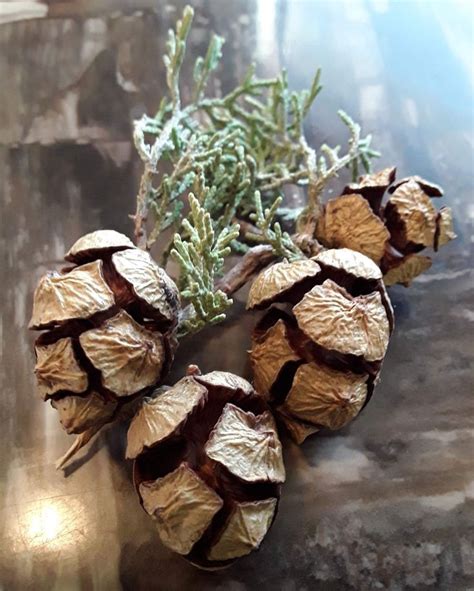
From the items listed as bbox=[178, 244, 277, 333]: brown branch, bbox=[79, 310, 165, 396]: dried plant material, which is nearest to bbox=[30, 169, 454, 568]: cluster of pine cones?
bbox=[79, 310, 165, 396]: dried plant material

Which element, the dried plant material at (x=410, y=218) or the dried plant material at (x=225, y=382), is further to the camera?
the dried plant material at (x=410, y=218)

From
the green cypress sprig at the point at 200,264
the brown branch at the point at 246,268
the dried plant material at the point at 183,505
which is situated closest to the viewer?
the dried plant material at the point at 183,505

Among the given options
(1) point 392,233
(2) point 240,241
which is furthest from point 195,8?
(1) point 392,233

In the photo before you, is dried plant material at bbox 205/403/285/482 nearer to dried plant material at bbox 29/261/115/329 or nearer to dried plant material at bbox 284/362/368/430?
dried plant material at bbox 284/362/368/430

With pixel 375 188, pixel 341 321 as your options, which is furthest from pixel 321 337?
pixel 375 188

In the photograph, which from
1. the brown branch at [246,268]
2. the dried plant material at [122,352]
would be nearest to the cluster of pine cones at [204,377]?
the dried plant material at [122,352]

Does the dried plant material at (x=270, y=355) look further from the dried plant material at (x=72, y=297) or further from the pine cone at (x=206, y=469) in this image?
the dried plant material at (x=72, y=297)

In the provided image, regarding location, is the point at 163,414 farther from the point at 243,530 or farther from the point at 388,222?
the point at 388,222

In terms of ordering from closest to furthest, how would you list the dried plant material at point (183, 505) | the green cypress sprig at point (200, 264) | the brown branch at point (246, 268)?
the dried plant material at point (183, 505) → the green cypress sprig at point (200, 264) → the brown branch at point (246, 268)
